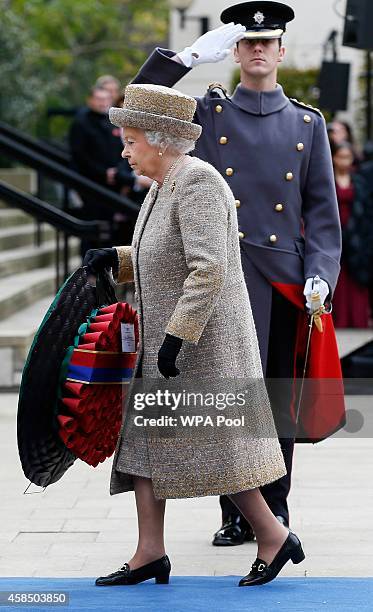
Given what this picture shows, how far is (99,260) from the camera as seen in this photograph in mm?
5105

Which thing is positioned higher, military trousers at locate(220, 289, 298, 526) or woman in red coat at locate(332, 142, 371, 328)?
military trousers at locate(220, 289, 298, 526)

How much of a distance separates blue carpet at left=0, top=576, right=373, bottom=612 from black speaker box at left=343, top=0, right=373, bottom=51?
4.96 metres

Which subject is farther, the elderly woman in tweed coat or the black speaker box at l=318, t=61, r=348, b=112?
the black speaker box at l=318, t=61, r=348, b=112

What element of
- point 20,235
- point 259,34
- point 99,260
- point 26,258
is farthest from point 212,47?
point 20,235

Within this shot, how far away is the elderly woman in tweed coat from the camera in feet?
15.3

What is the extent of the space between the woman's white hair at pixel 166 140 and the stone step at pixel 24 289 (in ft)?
19.5

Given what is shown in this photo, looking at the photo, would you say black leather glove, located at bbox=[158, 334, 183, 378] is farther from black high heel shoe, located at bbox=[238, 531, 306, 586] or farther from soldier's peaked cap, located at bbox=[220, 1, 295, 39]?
soldier's peaked cap, located at bbox=[220, 1, 295, 39]

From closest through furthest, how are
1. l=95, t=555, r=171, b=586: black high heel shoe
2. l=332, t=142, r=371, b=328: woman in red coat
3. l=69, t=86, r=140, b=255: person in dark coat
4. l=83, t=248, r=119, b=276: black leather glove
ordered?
1. l=95, t=555, r=171, b=586: black high heel shoe
2. l=83, t=248, r=119, b=276: black leather glove
3. l=332, t=142, r=371, b=328: woman in red coat
4. l=69, t=86, r=140, b=255: person in dark coat

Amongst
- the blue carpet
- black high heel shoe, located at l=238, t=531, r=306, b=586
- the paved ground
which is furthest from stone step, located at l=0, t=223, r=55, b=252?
black high heel shoe, located at l=238, t=531, r=306, b=586

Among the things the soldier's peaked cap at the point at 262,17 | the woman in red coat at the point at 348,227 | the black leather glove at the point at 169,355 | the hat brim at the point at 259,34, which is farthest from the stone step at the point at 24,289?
the black leather glove at the point at 169,355

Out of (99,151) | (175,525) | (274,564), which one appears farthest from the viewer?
(99,151)

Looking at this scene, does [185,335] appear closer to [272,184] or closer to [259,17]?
[272,184]

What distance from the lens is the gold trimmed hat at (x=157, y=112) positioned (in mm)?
4785

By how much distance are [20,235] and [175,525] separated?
915cm
